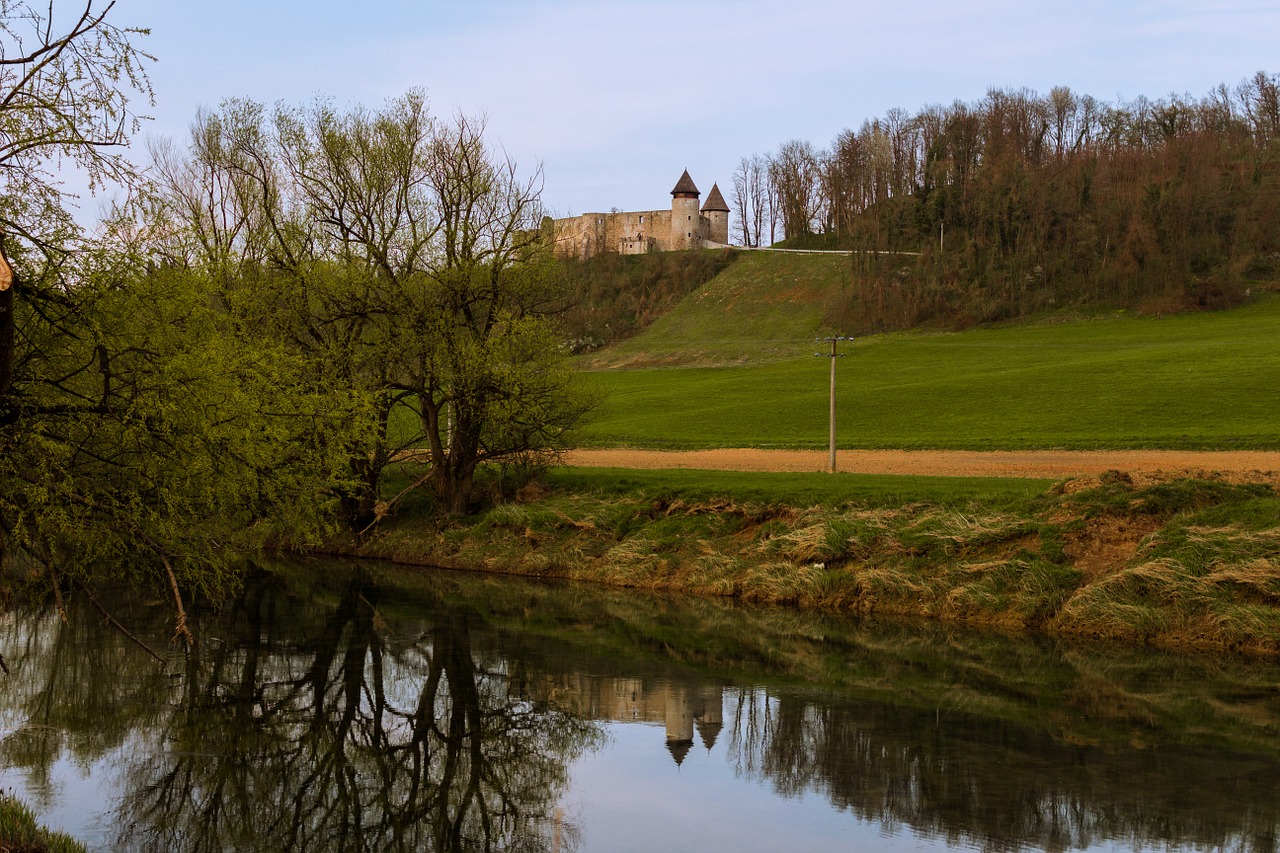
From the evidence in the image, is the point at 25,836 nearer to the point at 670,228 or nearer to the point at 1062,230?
the point at 1062,230

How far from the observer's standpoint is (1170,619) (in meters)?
18.6

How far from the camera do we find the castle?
146 m

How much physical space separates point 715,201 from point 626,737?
13638cm

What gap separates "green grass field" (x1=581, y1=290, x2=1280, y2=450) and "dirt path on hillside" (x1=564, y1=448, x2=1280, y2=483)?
6.45 ft

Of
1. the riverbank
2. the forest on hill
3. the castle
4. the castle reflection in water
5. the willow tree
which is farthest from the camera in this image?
the castle

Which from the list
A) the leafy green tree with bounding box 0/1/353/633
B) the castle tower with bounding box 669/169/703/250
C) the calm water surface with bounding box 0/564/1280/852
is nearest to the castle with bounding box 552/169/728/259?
the castle tower with bounding box 669/169/703/250

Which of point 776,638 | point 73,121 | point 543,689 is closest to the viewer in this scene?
point 73,121

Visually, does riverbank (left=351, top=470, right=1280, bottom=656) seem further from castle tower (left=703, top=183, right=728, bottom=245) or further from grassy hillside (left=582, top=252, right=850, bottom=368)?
castle tower (left=703, top=183, right=728, bottom=245)

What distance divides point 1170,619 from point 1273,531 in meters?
2.16

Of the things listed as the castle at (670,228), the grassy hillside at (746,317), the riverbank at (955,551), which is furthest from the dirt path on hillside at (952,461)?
the castle at (670,228)

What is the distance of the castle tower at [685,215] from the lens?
146125mm

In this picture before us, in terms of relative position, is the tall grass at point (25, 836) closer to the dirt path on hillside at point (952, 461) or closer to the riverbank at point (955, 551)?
the riverbank at point (955, 551)

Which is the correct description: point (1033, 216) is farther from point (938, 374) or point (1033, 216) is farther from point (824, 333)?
point (938, 374)

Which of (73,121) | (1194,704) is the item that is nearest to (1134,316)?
(1194,704)
